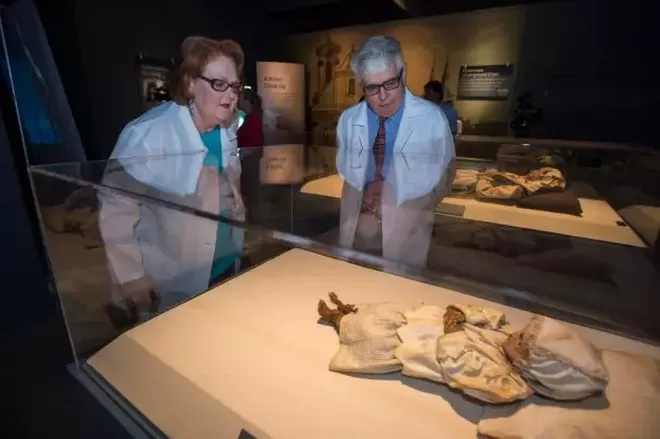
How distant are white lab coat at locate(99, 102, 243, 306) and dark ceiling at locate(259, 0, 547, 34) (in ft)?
5.17

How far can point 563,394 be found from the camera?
0.58 meters

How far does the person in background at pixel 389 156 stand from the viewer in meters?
0.76

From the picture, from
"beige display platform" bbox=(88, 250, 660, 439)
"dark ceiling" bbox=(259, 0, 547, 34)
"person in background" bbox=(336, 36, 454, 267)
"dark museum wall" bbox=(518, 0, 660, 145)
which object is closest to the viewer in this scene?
"beige display platform" bbox=(88, 250, 660, 439)

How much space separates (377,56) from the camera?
1.02 m

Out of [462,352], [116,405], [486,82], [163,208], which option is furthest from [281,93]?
[462,352]

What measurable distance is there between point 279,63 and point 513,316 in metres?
2.45

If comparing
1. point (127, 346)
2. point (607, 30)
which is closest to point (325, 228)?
point (127, 346)

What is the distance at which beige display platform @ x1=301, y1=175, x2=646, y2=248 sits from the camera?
827 millimetres

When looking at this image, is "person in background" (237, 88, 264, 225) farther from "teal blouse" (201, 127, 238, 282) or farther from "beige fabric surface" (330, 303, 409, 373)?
"beige fabric surface" (330, 303, 409, 373)

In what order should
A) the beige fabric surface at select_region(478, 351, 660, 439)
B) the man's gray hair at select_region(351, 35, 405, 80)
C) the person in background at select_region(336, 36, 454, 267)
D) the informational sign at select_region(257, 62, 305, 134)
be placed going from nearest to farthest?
1. the beige fabric surface at select_region(478, 351, 660, 439)
2. the person in background at select_region(336, 36, 454, 267)
3. the man's gray hair at select_region(351, 35, 405, 80)
4. the informational sign at select_region(257, 62, 305, 134)

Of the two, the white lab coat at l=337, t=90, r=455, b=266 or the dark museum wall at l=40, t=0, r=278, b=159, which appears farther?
the dark museum wall at l=40, t=0, r=278, b=159

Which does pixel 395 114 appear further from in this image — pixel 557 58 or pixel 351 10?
pixel 351 10

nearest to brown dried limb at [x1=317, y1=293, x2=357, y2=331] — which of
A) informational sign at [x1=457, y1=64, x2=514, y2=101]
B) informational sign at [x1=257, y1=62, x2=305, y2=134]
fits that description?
informational sign at [x1=457, y1=64, x2=514, y2=101]

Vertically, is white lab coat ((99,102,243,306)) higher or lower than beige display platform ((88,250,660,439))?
higher
